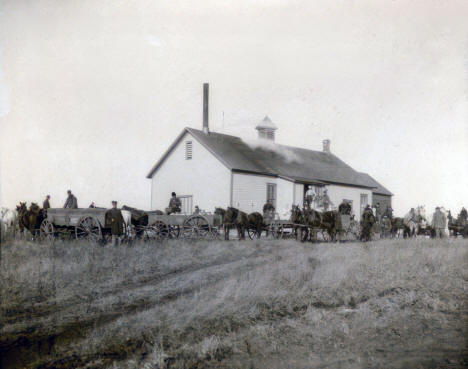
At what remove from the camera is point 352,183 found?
3588 centimetres

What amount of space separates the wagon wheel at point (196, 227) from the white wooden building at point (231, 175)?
28.5 ft

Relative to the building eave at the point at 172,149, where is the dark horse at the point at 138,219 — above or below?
below

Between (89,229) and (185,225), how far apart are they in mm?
3589

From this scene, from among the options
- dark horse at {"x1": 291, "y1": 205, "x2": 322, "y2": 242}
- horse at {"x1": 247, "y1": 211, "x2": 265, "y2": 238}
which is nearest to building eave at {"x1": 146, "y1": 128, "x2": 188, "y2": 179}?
horse at {"x1": 247, "y1": 211, "x2": 265, "y2": 238}

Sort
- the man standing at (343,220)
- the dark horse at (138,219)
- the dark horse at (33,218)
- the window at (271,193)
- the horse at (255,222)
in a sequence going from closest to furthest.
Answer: the dark horse at (33,218) → the dark horse at (138,219) → the horse at (255,222) → the man standing at (343,220) → the window at (271,193)

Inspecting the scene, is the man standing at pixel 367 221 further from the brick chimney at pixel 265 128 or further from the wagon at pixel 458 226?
the brick chimney at pixel 265 128

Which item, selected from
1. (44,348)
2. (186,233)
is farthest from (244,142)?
(44,348)

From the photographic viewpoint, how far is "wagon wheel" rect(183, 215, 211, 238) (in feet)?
59.0

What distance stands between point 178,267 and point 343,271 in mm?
4276

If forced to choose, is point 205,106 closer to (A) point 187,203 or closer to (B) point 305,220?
(A) point 187,203

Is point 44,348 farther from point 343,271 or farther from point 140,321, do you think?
point 343,271

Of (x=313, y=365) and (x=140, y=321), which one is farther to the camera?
(x=140, y=321)

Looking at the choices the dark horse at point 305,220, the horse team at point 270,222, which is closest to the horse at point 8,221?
the horse team at point 270,222

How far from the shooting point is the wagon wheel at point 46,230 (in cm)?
1703
